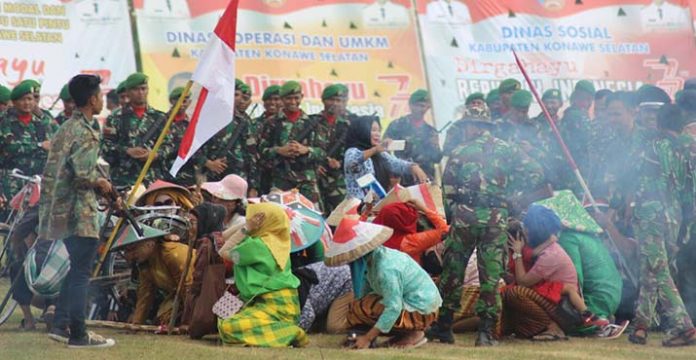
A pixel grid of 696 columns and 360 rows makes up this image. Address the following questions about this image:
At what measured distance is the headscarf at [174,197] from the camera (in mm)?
11281

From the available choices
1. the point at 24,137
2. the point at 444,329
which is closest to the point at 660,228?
the point at 444,329

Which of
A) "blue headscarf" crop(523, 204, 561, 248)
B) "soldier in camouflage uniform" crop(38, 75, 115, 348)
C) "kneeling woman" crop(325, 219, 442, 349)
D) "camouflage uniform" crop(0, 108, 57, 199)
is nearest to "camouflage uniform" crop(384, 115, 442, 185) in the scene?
"camouflage uniform" crop(0, 108, 57, 199)

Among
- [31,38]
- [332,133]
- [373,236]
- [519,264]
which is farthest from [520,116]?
[31,38]

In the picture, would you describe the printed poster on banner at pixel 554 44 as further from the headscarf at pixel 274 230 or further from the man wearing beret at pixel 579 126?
the headscarf at pixel 274 230

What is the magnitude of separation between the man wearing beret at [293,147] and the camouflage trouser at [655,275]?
432 cm

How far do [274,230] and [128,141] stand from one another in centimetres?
337

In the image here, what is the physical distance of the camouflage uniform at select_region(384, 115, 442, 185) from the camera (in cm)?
1490

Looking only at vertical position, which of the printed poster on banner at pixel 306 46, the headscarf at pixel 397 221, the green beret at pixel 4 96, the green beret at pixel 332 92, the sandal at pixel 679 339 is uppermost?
the printed poster on banner at pixel 306 46

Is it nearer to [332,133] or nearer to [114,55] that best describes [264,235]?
[332,133]

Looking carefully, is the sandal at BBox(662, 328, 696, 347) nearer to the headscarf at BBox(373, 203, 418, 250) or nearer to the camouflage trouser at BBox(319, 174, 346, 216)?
the headscarf at BBox(373, 203, 418, 250)

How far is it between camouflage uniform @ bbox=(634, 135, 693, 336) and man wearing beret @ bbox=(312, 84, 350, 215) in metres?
4.52

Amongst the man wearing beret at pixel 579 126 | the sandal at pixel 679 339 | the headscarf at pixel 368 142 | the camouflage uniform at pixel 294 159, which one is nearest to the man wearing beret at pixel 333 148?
the camouflage uniform at pixel 294 159

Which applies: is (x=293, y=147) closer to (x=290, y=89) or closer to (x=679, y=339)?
(x=290, y=89)

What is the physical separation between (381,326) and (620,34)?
12.4 meters
